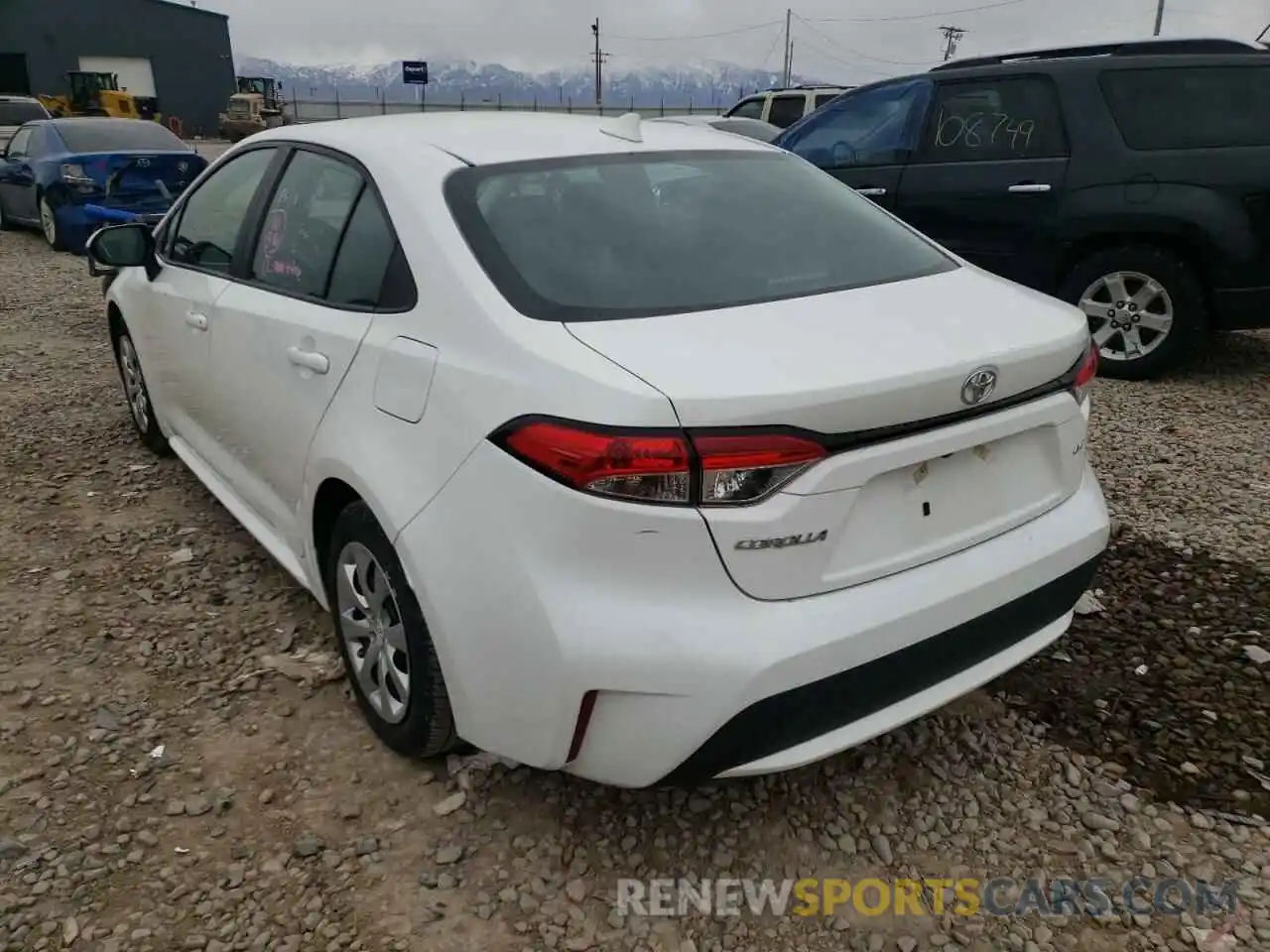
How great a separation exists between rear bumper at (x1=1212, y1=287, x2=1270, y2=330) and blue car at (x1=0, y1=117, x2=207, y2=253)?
826 cm

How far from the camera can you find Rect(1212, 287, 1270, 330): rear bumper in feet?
17.2

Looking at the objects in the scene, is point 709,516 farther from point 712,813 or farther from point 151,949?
point 151,949

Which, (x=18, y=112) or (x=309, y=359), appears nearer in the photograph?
(x=309, y=359)

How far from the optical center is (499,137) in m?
2.73

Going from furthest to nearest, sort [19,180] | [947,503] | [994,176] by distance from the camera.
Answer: [19,180] → [994,176] → [947,503]

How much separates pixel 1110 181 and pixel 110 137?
9714 mm

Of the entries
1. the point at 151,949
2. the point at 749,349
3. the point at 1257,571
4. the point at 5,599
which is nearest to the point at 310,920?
the point at 151,949

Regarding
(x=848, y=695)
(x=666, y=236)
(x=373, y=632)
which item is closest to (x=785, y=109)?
(x=666, y=236)

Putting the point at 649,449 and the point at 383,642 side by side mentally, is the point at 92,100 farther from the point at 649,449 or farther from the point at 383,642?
the point at 649,449

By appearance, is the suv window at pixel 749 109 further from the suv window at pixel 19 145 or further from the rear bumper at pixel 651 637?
the rear bumper at pixel 651 637

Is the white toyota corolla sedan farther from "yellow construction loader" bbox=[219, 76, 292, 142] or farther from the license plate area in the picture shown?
"yellow construction loader" bbox=[219, 76, 292, 142]

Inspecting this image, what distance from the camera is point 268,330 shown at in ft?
9.31

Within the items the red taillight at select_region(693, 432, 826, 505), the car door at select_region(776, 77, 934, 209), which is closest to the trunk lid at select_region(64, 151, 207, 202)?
the car door at select_region(776, 77, 934, 209)

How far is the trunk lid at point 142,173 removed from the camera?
384 inches
